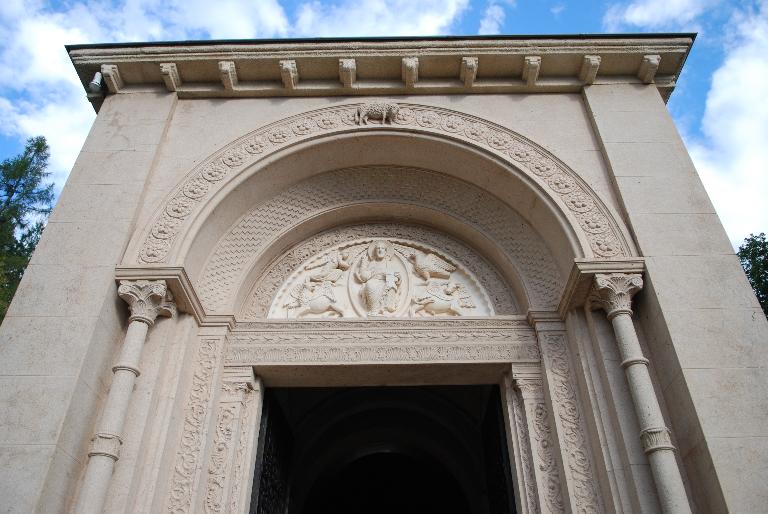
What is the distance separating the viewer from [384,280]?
6531 mm

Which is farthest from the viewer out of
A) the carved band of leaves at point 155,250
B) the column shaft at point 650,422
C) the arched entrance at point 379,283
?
the carved band of leaves at point 155,250

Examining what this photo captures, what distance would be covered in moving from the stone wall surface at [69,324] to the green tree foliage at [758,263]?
Answer: 13.3m

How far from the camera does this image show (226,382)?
18.4ft

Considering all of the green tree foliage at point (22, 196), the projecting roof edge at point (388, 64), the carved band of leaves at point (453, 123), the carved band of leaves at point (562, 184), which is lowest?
the carved band of leaves at point (562, 184)

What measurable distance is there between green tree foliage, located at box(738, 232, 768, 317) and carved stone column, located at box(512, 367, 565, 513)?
10.2 m

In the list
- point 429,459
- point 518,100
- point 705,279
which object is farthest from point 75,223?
point 429,459

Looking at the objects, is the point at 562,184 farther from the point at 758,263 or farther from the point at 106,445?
the point at 758,263

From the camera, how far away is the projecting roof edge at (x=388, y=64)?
21.8 feet

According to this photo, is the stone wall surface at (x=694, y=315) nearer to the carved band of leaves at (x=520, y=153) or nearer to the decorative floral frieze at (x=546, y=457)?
the carved band of leaves at (x=520, y=153)

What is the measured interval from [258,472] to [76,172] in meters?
3.68

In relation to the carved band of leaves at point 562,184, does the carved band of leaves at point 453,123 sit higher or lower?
higher

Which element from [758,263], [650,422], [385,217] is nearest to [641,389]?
[650,422]

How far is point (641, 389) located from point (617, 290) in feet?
3.07

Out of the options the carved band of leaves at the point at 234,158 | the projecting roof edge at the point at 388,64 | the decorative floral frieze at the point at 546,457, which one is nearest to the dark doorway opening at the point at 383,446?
the decorative floral frieze at the point at 546,457
